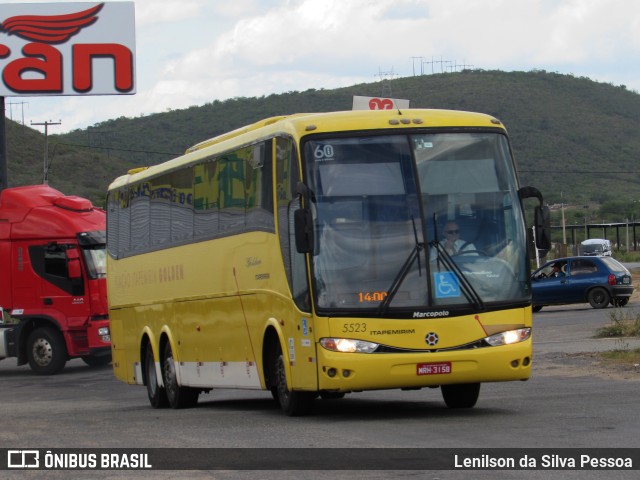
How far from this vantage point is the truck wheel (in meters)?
30.2

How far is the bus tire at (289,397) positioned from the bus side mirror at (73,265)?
605 inches

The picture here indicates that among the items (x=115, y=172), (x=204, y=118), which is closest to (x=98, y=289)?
(x=115, y=172)

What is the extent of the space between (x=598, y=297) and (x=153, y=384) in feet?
76.7

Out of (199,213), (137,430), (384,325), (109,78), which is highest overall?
(109,78)

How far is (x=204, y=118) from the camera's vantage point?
144375 mm

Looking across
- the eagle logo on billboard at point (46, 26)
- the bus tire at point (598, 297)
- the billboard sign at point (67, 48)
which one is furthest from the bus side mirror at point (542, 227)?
the eagle logo on billboard at point (46, 26)

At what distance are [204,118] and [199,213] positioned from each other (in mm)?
127525

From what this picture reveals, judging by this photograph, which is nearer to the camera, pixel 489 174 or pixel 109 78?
pixel 489 174

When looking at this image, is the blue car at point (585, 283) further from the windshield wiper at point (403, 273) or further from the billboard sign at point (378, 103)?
the windshield wiper at point (403, 273)

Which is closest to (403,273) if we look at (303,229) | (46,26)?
(303,229)

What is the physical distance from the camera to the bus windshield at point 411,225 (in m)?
14.1

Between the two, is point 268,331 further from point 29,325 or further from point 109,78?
point 109,78

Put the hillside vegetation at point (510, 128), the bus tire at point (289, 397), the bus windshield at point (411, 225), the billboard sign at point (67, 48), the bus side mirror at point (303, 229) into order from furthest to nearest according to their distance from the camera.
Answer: the hillside vegetation at point (510, 128), the billboard sign at point (67, 48), the bus tire at point (289, 397), the bus windshield at point (411, 225), the bus side mirror at point (303, 229)

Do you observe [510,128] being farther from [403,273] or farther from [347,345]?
[347,345]
